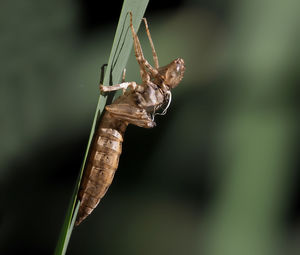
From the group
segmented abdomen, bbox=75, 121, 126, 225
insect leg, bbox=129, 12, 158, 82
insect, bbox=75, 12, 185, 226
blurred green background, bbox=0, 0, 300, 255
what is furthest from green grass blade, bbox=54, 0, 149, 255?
blurred green background, bbox=0, 0, 300, 255

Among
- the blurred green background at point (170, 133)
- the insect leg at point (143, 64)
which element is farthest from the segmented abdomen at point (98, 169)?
the blurred green background at point (170, 133)

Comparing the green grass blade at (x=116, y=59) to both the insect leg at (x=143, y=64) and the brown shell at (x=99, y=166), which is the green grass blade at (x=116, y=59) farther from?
the insect leg at (x=143, y=64)

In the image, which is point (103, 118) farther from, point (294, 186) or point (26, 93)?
point (294, 186)

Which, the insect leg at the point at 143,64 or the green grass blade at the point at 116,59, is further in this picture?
the insect leg at the point at 143,64

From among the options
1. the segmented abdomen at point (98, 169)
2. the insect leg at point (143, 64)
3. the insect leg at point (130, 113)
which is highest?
the insect leg at point (143, 64)

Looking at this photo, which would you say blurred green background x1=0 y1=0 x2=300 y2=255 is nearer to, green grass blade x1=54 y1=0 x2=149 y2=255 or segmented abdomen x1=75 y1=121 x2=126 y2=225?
segmented abdomen x1=75 y1=121 x2=126 y2=225

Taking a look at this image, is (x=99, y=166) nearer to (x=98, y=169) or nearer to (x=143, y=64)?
(x=98, y=169)

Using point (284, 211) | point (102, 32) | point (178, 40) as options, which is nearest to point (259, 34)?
point (178, 40)
